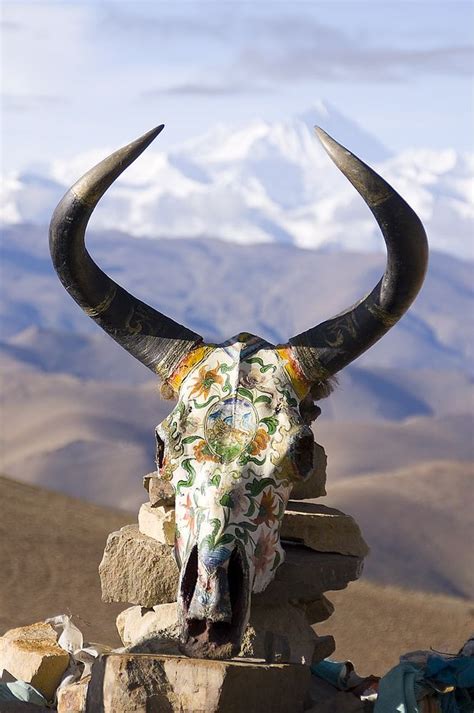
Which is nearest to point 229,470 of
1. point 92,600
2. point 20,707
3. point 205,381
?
point 205,381

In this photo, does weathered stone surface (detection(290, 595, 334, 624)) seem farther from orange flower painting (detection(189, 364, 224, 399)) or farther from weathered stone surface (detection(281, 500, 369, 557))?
orange flower painting (detection(189, 364, 224, 399))

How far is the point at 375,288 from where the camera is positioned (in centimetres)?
855

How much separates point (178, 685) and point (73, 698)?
0.90m

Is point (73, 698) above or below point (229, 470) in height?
below

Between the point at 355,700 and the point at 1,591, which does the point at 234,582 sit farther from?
the point at 1,591

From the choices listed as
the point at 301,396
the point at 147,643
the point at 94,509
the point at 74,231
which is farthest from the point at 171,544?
the point at 94,509

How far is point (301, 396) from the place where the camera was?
8.74 metres

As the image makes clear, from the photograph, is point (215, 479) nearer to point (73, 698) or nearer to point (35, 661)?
point (73, 698)

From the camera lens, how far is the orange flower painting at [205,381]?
8.66 metres

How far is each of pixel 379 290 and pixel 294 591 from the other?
1.97 metres

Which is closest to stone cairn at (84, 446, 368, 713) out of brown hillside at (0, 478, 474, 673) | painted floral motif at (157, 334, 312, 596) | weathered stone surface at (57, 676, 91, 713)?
weathered stone surface at (57, 676, 91, 713)

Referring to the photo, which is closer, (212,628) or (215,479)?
(212,628)

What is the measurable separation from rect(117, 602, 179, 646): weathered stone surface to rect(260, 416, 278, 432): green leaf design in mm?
1274

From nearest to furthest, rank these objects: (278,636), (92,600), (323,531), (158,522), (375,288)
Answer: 1. (375,288)
2. (278,636)
3. (158,522)
4. (323,531)
5. (92,600)
